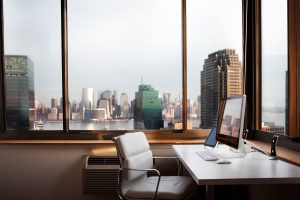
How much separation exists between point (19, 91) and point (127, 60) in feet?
4.21

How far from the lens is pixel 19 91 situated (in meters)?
4.12

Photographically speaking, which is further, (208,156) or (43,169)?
(43,169)

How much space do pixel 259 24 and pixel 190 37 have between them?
29.5 inches

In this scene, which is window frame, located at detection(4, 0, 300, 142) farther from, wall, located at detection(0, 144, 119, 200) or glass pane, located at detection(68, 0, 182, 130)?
wall, located at detection(0, 144, 119, 200)

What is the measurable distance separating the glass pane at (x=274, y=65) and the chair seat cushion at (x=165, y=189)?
A: 1.02 meters

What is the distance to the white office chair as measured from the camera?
2746mm

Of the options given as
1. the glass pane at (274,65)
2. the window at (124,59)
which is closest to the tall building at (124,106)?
the window at (124,59)

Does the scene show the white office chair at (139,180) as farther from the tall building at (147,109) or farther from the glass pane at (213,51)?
the glass pane at (213,51)

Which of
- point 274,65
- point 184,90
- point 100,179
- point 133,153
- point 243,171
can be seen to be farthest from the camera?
point 184,90

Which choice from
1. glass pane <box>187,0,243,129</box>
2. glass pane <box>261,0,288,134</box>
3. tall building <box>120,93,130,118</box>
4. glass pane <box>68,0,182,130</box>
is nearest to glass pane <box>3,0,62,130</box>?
glass pane <box>68,0,182,130</box>

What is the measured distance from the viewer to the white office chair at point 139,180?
2.75m

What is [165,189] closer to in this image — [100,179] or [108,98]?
[100,179]

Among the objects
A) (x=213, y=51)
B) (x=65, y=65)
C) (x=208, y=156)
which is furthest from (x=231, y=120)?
(x=65, y=65)

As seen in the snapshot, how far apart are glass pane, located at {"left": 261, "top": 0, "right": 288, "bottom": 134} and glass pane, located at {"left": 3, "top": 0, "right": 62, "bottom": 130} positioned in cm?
224
